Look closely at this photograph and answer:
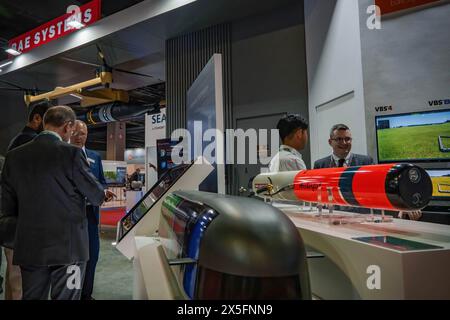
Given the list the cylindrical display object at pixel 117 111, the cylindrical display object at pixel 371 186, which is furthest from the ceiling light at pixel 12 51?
the cylindrical display object at pixel 371 186

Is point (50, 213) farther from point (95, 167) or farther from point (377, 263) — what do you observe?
point (377, 263)

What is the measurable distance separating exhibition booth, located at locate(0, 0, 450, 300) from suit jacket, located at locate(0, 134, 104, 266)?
36 cm

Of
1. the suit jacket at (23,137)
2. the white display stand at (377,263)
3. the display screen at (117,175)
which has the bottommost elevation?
the white display stand at (377,263)

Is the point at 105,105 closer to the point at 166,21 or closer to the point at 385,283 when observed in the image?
the point at 166,21

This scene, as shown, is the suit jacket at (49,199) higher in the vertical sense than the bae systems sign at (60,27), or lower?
lower

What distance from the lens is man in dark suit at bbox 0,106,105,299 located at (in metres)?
1.59

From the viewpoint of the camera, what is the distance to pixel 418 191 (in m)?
1.01

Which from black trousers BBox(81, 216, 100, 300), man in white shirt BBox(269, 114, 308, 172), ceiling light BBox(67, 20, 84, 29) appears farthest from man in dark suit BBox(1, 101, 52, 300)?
ceiling light BBox(67, 20, 84, 29)

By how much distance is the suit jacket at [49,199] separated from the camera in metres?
1.59

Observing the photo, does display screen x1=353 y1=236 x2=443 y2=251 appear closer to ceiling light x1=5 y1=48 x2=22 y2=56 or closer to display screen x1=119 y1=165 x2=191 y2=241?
display screen x1=119 y1=165 x2=191 y2=241

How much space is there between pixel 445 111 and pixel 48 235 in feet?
10.6

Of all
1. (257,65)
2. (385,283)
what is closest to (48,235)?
(385,283)

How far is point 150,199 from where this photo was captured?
208 centimetres

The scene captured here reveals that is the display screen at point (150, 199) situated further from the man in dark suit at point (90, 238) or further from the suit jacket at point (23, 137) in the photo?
the suit jacket at point (23, 137)
